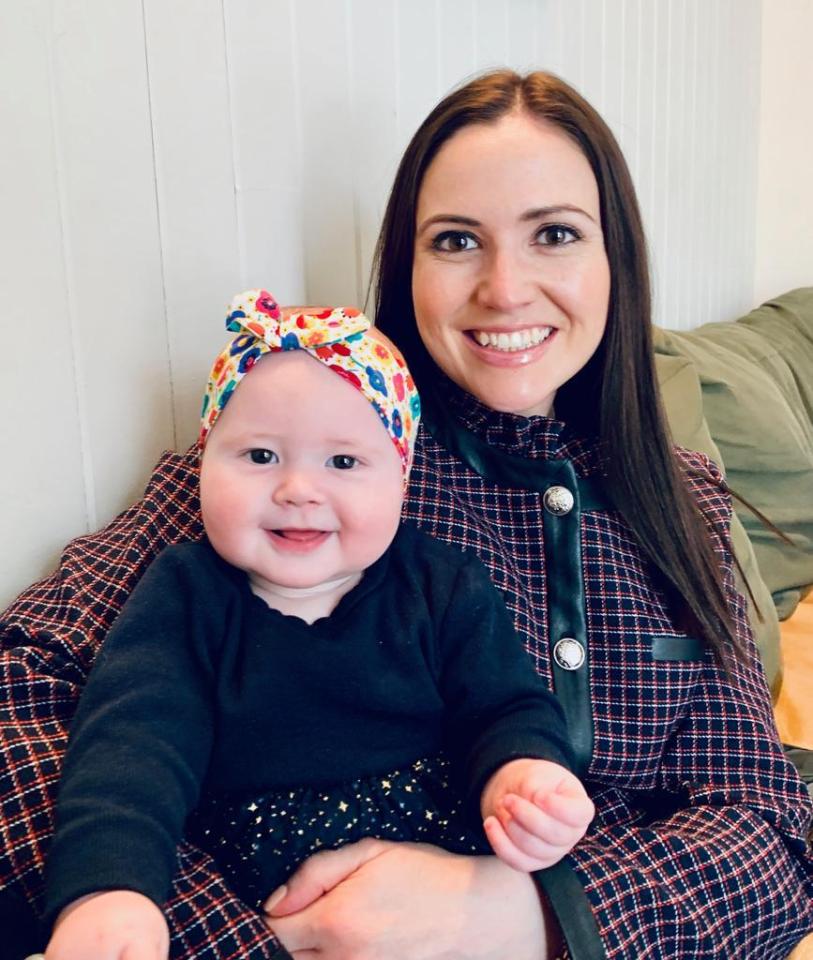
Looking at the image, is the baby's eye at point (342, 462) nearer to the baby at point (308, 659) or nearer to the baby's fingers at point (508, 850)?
the baby at point (308, 659)

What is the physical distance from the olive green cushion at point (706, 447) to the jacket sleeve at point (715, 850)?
369mm

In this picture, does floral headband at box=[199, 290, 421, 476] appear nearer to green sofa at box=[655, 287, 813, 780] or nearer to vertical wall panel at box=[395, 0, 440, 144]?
vertical wall panel at box=[395, 0, 440, 144]

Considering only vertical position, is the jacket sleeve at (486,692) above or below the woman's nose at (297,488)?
below

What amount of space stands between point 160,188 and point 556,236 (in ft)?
1.51

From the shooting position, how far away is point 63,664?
901 mm

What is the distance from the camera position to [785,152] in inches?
133

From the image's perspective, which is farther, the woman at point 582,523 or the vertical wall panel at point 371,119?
the vertical wall panel at point 371,119

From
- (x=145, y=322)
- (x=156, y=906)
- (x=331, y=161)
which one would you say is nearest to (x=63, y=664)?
(x=156, y=906)

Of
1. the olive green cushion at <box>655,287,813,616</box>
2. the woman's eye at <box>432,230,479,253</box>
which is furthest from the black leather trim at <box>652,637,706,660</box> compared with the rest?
the olive green cushion at <box>655,287,813,616</box>

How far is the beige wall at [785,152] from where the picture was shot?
3.30 meters

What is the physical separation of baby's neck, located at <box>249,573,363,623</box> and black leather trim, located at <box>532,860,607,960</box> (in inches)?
12.2

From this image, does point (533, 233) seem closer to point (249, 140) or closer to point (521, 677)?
point (249, 140)

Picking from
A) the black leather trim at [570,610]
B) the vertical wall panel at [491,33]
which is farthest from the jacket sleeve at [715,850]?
the vertical wall panel at [491,33]

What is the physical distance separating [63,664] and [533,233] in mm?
693
